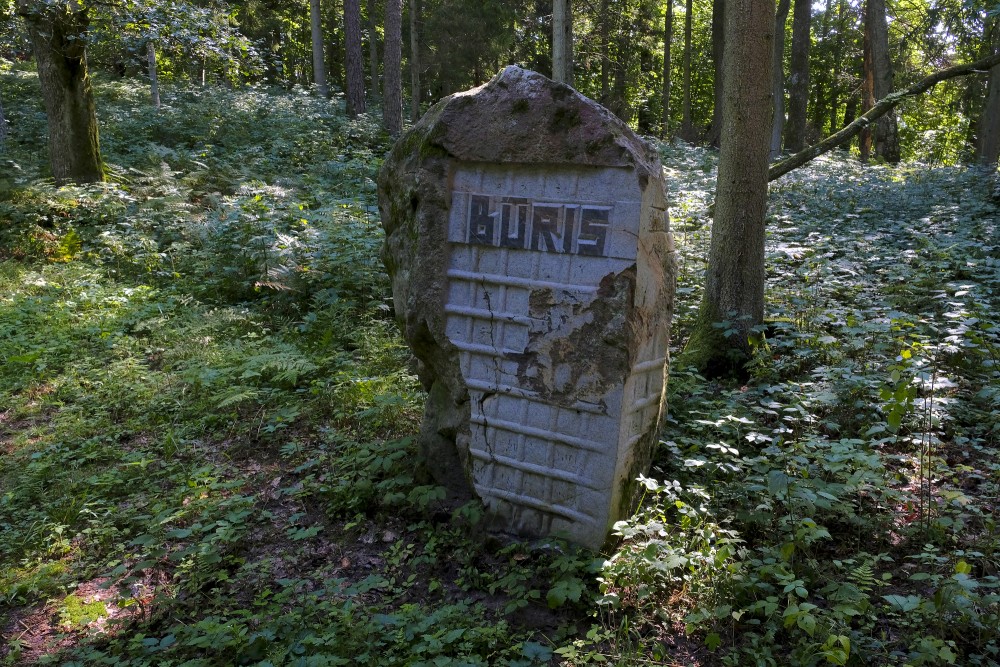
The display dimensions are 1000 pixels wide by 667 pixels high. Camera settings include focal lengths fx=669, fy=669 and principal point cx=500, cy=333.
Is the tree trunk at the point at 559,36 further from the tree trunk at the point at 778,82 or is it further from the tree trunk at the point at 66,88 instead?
the tree trunk at the point at 66,88

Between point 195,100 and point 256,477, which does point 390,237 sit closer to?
point 256,477

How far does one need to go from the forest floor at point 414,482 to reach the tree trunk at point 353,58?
9610 mm

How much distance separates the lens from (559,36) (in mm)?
10539

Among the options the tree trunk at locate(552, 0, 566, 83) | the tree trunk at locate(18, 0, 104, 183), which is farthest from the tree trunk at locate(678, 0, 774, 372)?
the tree trunk at locate(18, 0, 104, 183)

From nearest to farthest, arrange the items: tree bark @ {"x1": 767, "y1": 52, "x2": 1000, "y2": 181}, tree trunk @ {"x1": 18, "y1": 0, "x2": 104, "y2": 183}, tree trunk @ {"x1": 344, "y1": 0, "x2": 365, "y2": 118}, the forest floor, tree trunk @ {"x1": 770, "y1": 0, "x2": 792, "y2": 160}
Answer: the forest floor < tree bark @ {"x1": 767, "y1": 52, "x2": 1000, "y2": 181} < tree trunk @ {"x1": 18, "y1": 0, "x2": 104, "y2": 183} < tree trunk @ {"x1": 770, "y1": 0, "x2": 792, "y2": 160} < tree trunk @ {"x1": 344, "y1": 0, "x2": 365, "y2": 118}

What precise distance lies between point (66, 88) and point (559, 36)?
7.35 m

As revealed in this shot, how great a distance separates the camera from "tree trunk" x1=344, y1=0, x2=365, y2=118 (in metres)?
16.4

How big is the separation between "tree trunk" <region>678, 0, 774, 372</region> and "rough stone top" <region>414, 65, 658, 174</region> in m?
2.24

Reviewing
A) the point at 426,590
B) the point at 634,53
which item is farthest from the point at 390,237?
the point at 634,53

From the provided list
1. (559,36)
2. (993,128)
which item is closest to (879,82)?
(993,128)

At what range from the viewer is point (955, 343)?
15.8 feet

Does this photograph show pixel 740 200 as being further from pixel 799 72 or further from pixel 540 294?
pixel 799 72

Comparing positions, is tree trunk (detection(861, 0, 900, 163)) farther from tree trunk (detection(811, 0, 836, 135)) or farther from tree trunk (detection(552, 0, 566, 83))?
tree trunk (detection(811, 0, 836, 135))

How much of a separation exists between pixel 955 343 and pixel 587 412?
3.09 metres
